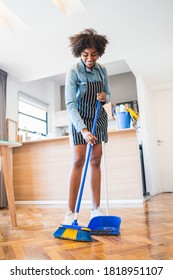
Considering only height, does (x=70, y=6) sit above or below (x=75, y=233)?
above

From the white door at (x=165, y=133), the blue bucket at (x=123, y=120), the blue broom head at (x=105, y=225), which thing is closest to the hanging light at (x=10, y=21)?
the blue bucket at (x=123, y=120)

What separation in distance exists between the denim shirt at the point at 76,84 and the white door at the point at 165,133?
3226 mm

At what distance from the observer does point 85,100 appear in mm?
1425

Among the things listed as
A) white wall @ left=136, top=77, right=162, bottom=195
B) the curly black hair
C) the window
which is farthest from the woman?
the window

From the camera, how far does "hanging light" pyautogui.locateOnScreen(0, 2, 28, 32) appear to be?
8.30 ft

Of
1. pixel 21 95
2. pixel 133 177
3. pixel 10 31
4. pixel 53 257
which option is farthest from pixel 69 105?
pixel 21 95

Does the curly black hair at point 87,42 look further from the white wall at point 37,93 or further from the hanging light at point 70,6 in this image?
the white wall at point 37,93

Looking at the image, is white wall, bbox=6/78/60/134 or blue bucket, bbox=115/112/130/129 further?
white wall, bbox=6/78/60/134

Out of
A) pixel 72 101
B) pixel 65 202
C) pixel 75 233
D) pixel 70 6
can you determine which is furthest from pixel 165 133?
pixel 75 233

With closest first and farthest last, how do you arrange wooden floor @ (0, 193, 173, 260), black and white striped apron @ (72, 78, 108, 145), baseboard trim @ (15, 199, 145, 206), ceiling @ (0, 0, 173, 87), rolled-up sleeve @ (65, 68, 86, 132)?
wooden floor @ (0, 193, 173, 260)
rolled-up sleeve @ (65, 68, 86, 132)
black and white striped apron @ (72, 78, 108, 145)
ceiling @ (0, 0, 173, 87)
baseboard trim @ (15, 199, 145, 206)

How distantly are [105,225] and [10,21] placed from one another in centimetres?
248

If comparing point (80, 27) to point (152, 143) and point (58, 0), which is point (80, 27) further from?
point (152, 143)

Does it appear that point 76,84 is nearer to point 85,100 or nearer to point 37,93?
point 85,100

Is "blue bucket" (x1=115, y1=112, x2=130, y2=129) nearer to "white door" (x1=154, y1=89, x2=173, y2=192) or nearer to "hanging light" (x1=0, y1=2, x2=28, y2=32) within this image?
"hanging light" (x1=0, y1=2, x2=28, y2=32)
